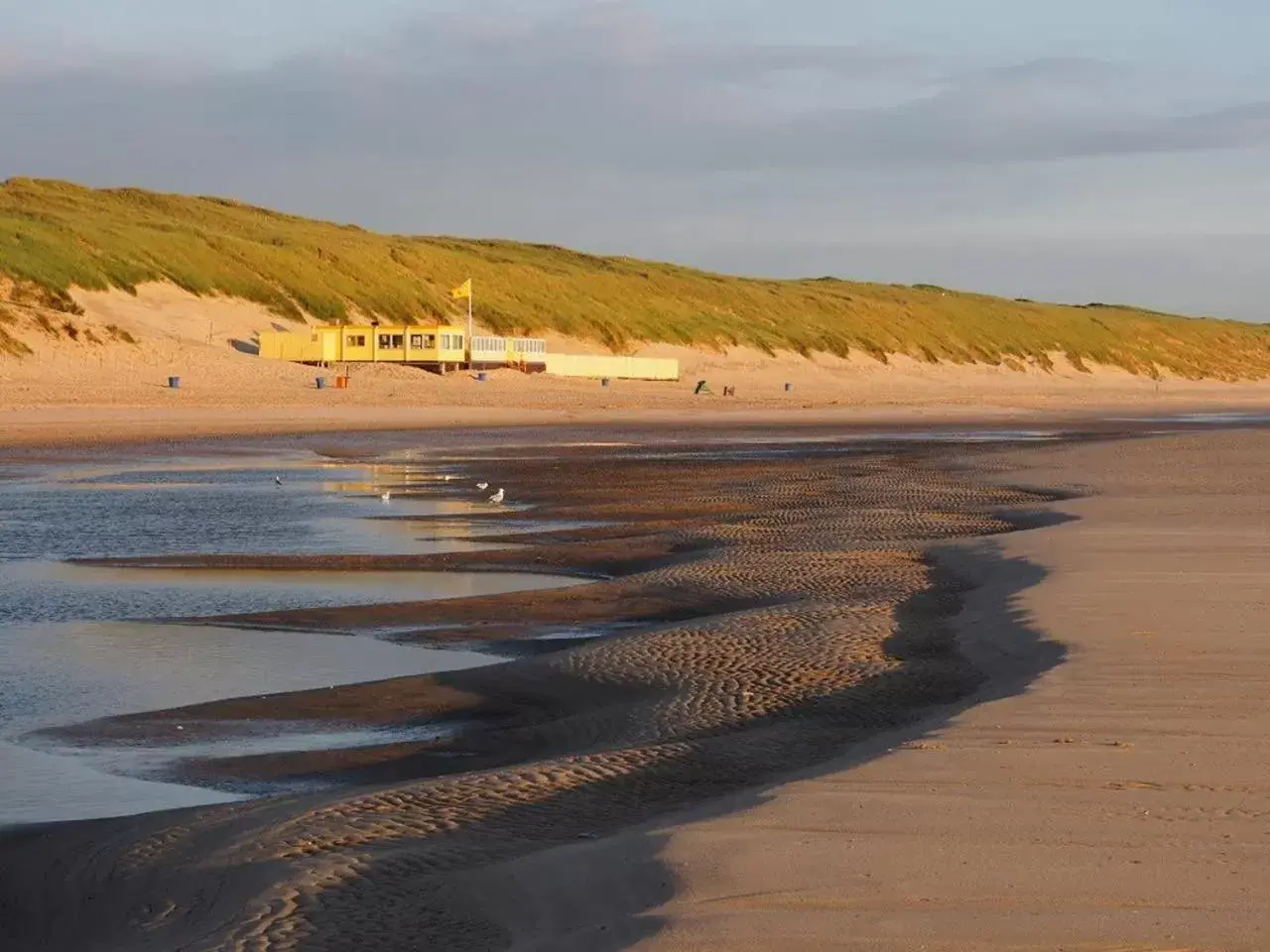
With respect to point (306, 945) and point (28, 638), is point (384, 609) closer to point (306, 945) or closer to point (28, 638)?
point (28, 638)

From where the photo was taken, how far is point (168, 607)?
13.7 meters

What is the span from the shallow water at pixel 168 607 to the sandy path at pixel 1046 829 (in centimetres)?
326

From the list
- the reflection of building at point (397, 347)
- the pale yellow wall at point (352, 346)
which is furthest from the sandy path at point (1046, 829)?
the pale yellow wall at point (352, 346)

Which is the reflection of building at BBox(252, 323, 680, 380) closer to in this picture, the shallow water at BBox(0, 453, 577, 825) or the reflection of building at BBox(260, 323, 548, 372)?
the reflection of building at BBox(260, 323, 548, 372)

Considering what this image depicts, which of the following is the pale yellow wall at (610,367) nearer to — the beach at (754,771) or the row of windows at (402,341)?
the row of windows at (402,341)

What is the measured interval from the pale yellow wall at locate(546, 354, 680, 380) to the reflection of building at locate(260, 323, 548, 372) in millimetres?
5484

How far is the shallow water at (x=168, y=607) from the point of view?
345 inches

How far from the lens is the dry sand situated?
139 feet

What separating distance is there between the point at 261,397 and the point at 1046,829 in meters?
45.0

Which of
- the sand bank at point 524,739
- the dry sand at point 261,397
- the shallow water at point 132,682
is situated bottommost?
the shallow water at point 132,682

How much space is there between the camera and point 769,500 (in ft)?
72.6

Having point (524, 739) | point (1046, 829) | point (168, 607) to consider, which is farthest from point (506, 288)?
point (1046, 829)

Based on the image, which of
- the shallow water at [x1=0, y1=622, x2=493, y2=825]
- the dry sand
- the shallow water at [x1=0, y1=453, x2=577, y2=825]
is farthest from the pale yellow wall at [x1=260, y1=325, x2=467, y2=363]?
the shallow water at [x1=0, y1=622, x2=493, y2=825]

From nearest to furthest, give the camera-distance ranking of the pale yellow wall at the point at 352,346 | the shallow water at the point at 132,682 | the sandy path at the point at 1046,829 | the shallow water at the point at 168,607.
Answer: the sandy path at the point at 1046,829, the shallow water at the point at 132,682, the shallow water at the point at 168,607, the pale yellow wall at the point at 352,346
